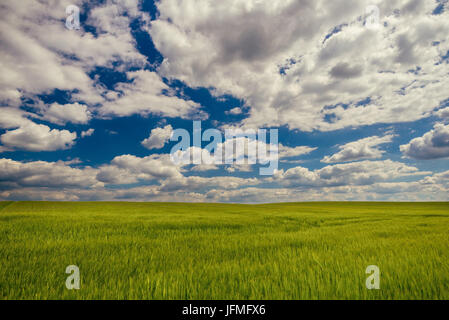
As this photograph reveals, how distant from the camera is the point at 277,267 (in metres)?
4.75

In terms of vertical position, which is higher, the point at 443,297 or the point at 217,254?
the point at 443,297

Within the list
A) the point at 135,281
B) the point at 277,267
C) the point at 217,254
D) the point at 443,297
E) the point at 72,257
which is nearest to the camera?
the point at 443,297

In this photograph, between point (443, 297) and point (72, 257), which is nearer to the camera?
point (443, 297)

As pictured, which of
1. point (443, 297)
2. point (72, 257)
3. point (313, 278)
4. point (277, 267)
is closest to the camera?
point (443, 297)
